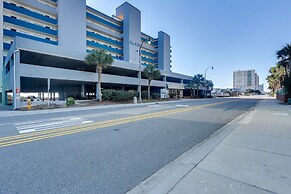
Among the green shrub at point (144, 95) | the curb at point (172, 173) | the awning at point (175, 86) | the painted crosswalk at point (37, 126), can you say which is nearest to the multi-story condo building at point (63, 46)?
the awning at point (175, 86)

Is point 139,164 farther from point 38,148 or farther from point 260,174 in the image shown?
point 38,148

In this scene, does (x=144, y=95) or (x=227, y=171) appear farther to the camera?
(x=144, y=95)

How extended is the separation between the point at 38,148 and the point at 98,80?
2421 centimetres

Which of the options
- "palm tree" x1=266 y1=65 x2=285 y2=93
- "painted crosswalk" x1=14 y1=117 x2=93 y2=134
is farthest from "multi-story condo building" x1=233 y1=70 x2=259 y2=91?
"painted crosswalk" x1=14 y1=117 x2=93 y2=134

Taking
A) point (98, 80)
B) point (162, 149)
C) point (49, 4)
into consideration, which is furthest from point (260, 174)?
point (49, 4)

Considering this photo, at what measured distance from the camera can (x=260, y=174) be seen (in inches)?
125

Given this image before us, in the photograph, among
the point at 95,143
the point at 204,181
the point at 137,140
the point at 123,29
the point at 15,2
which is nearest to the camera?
the point at 204,181

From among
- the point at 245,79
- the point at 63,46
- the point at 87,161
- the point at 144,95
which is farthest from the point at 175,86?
the point at 245,79

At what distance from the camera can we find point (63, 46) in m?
40.2

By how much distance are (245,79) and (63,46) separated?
6337 inches

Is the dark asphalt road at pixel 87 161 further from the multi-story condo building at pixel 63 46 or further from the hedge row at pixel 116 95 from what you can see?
the hedge row at pixel 116 95

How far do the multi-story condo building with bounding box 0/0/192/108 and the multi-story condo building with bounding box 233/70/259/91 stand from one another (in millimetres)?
118759

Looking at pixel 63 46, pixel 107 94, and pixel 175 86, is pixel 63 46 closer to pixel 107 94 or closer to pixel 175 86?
pixel 107 94

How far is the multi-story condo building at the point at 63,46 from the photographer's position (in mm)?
22312
